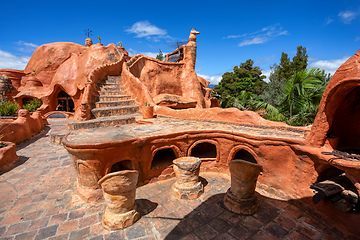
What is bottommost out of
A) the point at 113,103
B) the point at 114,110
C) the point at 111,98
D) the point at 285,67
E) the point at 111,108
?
the point at 114,110

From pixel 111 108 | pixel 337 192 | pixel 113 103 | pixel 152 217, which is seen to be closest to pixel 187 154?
pixel 152 217

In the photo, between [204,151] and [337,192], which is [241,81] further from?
[337,192]

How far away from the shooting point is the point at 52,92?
68.8ft

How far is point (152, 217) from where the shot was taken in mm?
5039

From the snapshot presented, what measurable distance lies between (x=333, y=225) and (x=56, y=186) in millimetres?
9221

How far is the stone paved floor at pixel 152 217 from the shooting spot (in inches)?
175

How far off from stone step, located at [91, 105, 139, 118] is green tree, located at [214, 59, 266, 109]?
71.1 feet

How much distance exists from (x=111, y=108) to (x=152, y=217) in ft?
31.9

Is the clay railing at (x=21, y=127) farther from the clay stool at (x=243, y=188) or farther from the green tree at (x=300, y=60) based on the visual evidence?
the green tree at (x=300, y=60)

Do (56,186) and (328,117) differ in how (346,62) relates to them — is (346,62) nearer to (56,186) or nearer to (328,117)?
(328,117)

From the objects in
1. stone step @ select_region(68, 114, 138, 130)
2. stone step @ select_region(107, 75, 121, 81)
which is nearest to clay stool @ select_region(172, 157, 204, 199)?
stone step @ select_region(68, 114, 138, 130)

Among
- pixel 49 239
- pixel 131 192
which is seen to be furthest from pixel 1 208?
pixel 131 192

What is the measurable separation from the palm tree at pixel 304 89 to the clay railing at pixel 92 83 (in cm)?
1246

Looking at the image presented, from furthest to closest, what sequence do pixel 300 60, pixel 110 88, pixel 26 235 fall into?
1. pixel 300 60
2. pixel 110 88
3. pixel 26 235
